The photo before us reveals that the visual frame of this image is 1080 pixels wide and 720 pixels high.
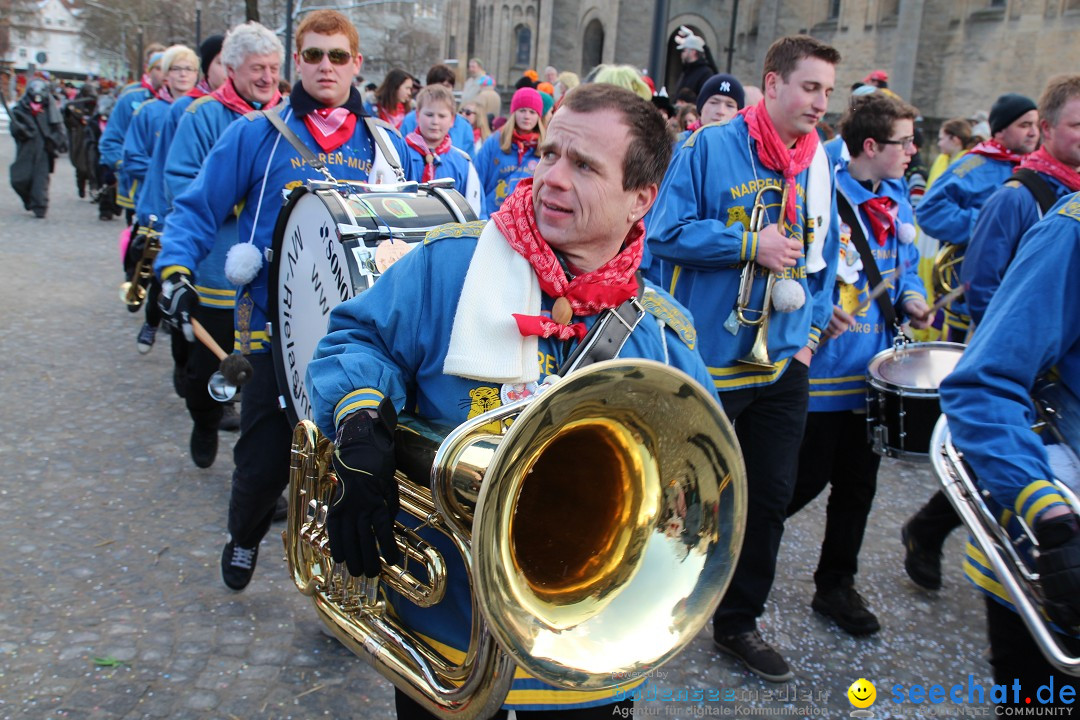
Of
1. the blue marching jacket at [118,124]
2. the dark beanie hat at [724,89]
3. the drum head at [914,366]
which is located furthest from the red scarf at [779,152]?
the blue marching jacket at [118,124]

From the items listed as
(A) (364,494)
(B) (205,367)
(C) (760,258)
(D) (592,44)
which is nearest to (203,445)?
(B) (205,367)

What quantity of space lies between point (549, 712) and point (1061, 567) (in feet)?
3.63

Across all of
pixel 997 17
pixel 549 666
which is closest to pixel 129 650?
pixel 549 666

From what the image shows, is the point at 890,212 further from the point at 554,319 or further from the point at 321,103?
the point at 554,319

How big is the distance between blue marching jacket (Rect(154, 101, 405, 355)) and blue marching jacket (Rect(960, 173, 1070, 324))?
2.65 meters

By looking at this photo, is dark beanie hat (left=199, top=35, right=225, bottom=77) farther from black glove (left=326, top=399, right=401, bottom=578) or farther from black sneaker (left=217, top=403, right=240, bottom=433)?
black glove (left=326, top=399, right=401, bottom=578)

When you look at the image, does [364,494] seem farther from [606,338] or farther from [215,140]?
[215,140]

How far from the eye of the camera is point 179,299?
361 centimetres

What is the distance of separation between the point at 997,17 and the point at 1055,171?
76.0 ft

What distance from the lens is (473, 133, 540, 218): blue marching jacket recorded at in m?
8.50

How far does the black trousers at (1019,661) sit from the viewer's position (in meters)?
2.38

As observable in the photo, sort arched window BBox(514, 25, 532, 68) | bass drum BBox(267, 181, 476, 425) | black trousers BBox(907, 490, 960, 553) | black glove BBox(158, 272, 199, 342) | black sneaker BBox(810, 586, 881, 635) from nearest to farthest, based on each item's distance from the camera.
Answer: bass drum BBox(267, 181, 476, 425) < black glove BBox(158, 272, 199, 342) < black sneaker BBox(810, 586, 881, 635) < black trousers BBox(907, 490, 960, 553) < arched window BBox(514, 25, 532, 68)

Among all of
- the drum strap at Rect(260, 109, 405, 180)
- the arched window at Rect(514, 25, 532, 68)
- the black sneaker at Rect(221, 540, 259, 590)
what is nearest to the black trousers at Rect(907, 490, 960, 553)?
the drum strap at Rect(260, 109, 405, 180)

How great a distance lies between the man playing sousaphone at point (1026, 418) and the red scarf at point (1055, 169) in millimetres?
1735
